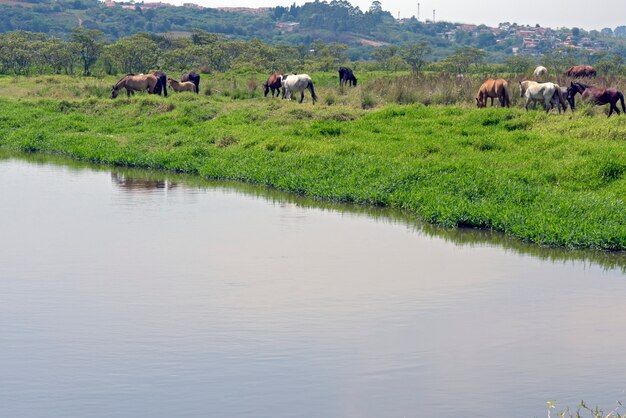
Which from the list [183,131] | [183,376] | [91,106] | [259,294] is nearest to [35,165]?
[183,131]

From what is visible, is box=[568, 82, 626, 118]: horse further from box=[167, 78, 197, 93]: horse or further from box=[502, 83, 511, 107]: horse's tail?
box=[167, 78, 197, 93]: horse

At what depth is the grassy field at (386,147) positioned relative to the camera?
13.8 m

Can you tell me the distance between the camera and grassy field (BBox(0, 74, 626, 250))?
45.3 feet

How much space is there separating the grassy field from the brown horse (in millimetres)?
1020

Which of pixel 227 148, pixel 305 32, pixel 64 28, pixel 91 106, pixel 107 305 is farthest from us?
pixel 305 32

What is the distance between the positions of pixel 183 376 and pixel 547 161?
10435mm

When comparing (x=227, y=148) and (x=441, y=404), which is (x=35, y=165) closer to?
(x=227, y=148)

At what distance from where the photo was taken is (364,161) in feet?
57.1

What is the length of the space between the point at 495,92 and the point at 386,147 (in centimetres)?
577

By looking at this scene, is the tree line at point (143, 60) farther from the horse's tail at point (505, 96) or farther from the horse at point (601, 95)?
the horse at point (601, 95)

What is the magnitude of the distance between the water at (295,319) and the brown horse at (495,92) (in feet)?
31.5

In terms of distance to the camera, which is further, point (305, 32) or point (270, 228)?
point (305, 32)

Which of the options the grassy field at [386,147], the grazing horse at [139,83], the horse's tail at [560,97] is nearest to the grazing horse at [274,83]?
the grassy field at [386,147]

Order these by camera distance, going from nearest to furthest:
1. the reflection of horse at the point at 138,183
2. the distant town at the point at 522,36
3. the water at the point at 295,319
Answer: the water at the point at 295,319 → the reflection of horse at the point at 138,183 → the distant town at the point at 522,36
